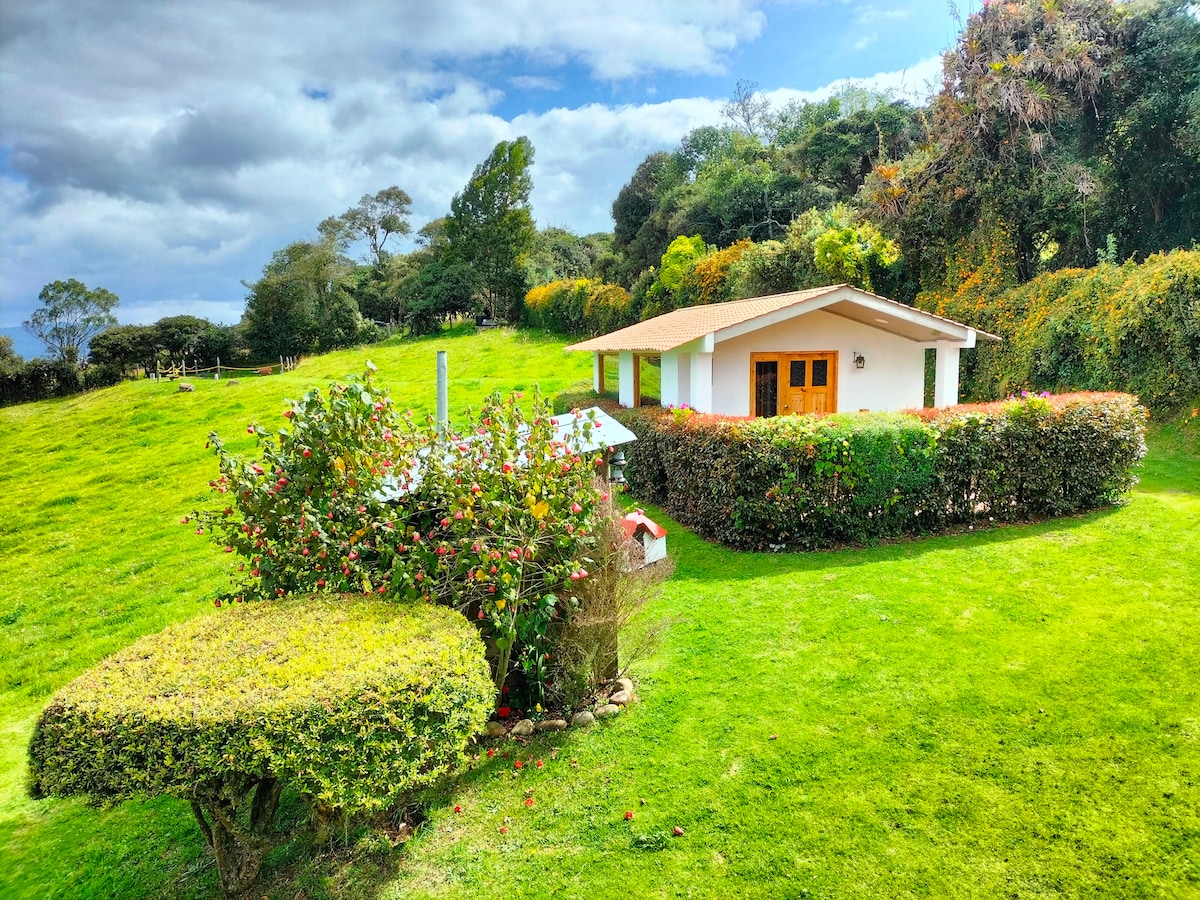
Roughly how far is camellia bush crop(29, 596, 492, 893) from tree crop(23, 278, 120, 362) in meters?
55.4

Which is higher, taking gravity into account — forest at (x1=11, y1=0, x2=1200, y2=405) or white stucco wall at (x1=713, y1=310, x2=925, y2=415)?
forest at (x1=11, y1=0, x2=1200, y2=405)

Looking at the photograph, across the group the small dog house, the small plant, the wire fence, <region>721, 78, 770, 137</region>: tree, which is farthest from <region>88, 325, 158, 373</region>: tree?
the small plant

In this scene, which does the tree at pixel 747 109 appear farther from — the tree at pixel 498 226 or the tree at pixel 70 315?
the tree at pixel 70 315

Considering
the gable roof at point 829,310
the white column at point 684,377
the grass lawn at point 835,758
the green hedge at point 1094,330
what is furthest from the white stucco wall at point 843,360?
the grass lawn at point 835,758

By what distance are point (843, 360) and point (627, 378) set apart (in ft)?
17.5

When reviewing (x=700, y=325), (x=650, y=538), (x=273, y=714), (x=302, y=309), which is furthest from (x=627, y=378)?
(x=302, y=309)

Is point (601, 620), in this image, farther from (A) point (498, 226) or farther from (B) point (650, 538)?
(A) point (498, 226)

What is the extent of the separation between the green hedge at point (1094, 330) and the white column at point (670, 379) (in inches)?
390

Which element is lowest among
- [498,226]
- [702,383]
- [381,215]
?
[702,383]

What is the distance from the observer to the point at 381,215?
196 feet

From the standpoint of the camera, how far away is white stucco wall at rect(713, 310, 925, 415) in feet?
45.1

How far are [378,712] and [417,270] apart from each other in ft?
162

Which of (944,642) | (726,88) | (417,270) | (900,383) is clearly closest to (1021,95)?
(900,383)

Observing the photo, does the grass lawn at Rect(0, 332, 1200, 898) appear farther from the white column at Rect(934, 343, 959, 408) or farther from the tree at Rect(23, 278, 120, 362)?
the tree at Rect(23, 278, 120, 362)
